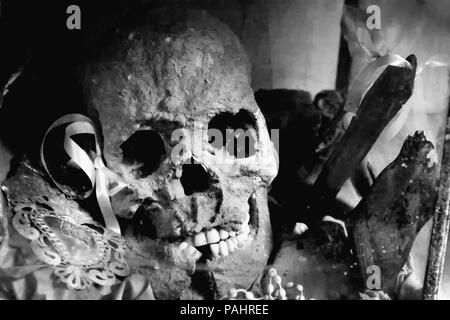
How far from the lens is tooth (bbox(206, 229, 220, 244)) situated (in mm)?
1169

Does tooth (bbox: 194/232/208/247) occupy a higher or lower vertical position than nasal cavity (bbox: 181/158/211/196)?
lower

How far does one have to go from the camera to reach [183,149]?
3.75 ft

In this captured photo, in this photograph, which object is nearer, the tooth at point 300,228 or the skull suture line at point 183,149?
the skull suture line at point 183,149

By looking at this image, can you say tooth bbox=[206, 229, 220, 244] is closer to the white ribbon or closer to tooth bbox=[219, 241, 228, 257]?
tooth bbox=[219, 241, 228, 257]

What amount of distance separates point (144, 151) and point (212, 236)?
0.79 feet

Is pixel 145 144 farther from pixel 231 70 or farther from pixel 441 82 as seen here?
pixel 441 82

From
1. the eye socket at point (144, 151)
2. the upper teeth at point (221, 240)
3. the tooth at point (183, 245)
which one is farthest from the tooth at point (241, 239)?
the eye socket at point (144, 151)

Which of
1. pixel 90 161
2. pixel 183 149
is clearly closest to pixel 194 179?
pixel 183 149

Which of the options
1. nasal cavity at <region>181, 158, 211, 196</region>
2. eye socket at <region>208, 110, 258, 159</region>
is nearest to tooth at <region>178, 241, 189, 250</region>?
nasal cavity at <region>181, 158, 211, 196</region>

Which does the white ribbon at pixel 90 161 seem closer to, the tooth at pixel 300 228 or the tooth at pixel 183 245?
the tooth at pixel 183 245

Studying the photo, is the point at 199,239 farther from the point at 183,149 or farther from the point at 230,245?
the point at 183,149

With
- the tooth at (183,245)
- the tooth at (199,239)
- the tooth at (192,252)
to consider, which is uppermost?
the tooth at (199,239)

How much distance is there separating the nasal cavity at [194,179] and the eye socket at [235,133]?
0.07 metres

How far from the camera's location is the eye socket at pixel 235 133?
3.87ft
